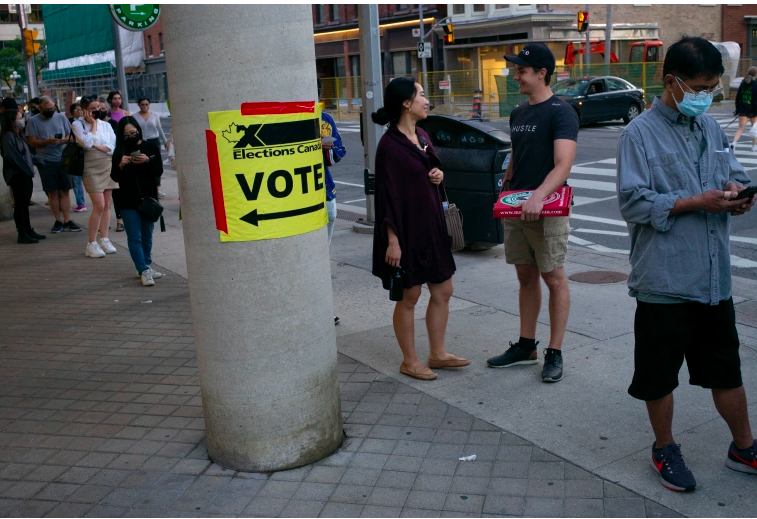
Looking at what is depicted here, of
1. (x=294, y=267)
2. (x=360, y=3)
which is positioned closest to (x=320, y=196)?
(x=294, y=267)

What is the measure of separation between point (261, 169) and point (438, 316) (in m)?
1.93

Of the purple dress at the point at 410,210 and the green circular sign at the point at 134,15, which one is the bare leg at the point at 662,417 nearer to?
the purple dress at the point at 410,210

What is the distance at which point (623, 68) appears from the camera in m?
33.2

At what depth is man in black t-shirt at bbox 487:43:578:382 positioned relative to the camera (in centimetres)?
496

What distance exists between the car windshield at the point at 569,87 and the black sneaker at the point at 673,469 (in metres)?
24.0

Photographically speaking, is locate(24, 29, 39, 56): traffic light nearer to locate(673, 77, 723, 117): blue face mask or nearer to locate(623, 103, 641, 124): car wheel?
locate(623, 103, 641, 124): car wheel

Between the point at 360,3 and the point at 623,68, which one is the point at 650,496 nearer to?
the point at 360,3

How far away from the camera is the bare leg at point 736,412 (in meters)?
3.84

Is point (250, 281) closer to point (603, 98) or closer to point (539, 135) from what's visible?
point (539, 135)

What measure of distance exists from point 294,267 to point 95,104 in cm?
698

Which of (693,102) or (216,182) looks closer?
(693,102)

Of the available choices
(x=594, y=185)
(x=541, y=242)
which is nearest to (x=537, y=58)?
(x=541, y=242)

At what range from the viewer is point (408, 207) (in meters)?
5.12

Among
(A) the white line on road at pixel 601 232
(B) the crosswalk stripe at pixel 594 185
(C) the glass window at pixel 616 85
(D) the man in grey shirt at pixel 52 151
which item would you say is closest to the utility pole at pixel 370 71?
(A) the white line on road at pixel 601 232
